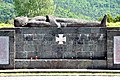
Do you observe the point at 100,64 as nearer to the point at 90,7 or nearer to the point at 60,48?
the point at 60,48

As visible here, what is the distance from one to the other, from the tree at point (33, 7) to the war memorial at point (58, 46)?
3264 centimetres

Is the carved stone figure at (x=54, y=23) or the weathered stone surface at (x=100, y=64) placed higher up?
the carved stone figure at (x=54, y=23)

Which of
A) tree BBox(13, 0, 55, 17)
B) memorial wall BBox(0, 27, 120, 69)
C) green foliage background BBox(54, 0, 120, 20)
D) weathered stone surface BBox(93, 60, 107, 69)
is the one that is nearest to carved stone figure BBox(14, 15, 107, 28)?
memorial wall BBox(0, 27, 120, 69)

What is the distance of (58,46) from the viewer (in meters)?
15.2

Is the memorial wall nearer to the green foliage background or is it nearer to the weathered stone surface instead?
the weathered stone surface

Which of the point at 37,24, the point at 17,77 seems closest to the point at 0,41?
the point at 37,24

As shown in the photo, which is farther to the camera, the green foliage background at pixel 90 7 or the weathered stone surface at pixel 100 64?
the green foliage background at pixel 90 7

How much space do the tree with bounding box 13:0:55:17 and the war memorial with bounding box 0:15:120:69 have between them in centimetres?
3264

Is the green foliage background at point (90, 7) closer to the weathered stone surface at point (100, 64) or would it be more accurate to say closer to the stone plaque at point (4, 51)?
the weathered stone surface at point (100, 64)

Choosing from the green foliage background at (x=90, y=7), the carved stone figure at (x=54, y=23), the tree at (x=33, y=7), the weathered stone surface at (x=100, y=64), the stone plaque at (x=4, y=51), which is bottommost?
the weathered stone surface at (x=100, y=64)

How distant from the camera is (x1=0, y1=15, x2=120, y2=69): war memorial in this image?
49.0 ft

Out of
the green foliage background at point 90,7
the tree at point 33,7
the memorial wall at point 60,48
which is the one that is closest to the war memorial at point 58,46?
the memorial wall at point 60,48

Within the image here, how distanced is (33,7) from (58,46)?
33.7 meters

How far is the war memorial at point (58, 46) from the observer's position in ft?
49.0
